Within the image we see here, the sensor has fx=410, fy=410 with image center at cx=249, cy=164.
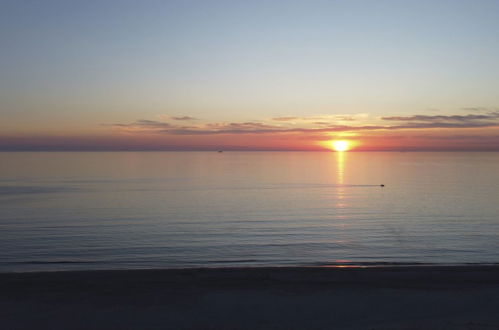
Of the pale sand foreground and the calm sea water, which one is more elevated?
the pale sand foreground

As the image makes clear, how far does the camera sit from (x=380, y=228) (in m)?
35.9

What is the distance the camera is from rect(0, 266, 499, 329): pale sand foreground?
11.9m

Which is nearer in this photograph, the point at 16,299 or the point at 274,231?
the point at 16,299

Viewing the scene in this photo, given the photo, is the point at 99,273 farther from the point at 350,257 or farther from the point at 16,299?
the point at 350,257

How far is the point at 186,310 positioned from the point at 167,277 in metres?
3.92

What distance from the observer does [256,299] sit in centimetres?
1377

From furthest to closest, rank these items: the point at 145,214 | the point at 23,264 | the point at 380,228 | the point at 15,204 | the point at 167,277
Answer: the point at 15,204 → the point at 145,214 → the point at 380,228 → the point at 23,264 → the point at 167,277

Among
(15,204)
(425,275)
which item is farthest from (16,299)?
(15,204)

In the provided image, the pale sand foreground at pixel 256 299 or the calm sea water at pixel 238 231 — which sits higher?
the pale sand foreground at pixel 256 299

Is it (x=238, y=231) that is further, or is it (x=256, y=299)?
(x=238, y=231)

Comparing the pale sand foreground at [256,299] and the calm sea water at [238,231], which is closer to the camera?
the pale sand foreground at [256,299]

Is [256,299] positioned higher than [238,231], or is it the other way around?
[256,299]

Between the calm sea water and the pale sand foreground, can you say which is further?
the calm sea water

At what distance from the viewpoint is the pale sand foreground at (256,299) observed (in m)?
11.9
